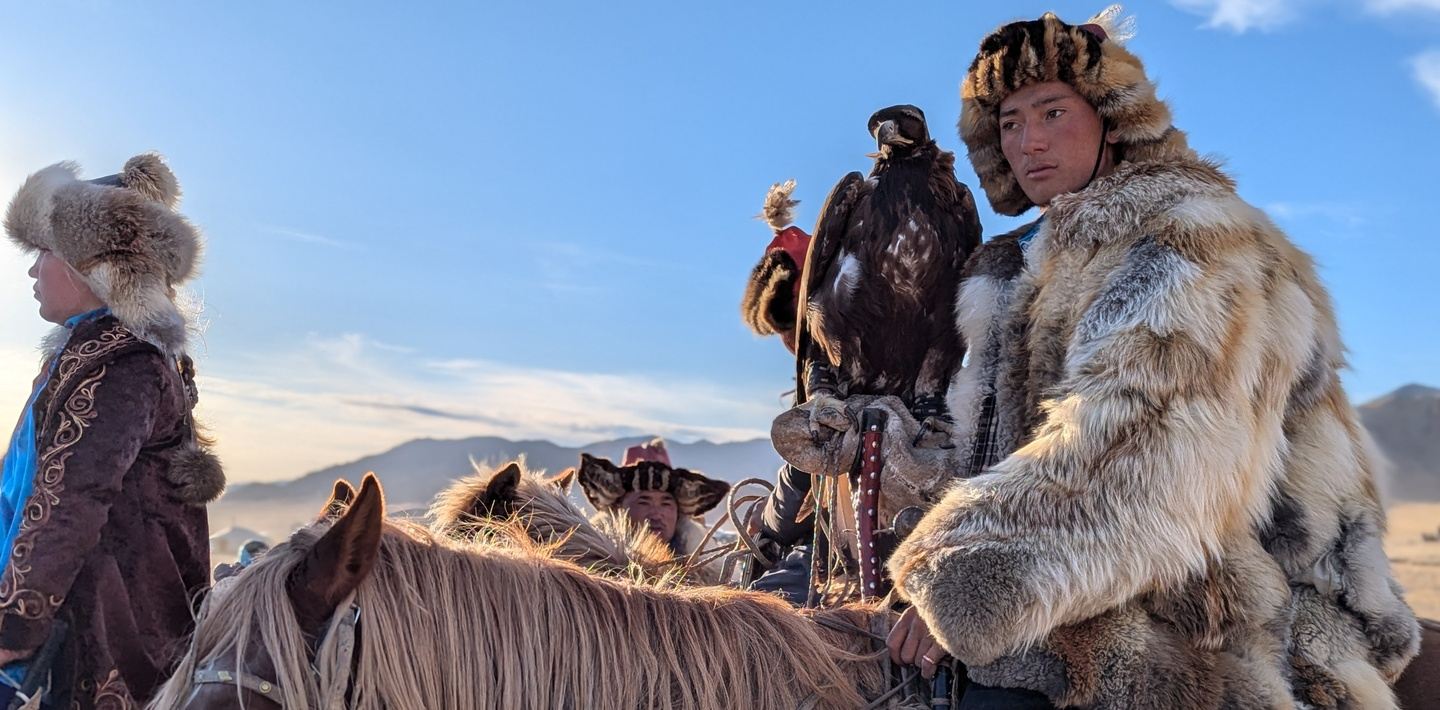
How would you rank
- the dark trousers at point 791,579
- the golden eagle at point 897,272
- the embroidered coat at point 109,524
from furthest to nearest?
1. the dark trousers at point 791,579
2. the embroidered coat at point 109,524
3. the golden eagle at point 897,272

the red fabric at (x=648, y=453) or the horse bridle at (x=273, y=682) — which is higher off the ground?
the red fabric at (x=648, y=453)

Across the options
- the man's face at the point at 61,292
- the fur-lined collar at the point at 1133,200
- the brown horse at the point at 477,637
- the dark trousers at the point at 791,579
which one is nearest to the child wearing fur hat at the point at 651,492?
the dark trousers at the point at 791,579

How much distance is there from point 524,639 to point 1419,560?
95.2ft

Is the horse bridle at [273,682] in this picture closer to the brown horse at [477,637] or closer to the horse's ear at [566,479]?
the brown horse at [477,637]

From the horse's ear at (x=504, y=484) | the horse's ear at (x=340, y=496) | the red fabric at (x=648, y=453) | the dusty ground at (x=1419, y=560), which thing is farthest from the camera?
the dusty ground at (x=1419, y=560)

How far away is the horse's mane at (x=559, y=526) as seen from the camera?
2.95m

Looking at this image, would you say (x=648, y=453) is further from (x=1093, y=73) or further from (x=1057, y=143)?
(x=1093, y=73)

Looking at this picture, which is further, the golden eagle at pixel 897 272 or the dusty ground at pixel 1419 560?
the dusty ground at pixel 1419 560

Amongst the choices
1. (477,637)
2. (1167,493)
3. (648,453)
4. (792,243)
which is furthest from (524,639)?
(648,453)

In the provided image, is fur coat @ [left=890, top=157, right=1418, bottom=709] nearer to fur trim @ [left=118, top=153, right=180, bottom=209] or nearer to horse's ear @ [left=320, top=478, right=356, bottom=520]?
horse's ear @ [left=320, top=478, right=356, bottom=520]

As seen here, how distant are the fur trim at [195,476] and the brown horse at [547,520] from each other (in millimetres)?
771

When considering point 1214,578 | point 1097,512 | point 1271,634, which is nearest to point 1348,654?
point 1271,634

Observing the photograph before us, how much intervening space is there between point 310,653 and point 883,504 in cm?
156

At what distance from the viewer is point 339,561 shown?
1757mm
